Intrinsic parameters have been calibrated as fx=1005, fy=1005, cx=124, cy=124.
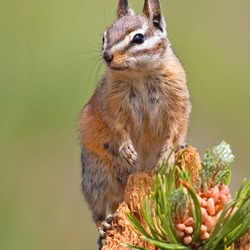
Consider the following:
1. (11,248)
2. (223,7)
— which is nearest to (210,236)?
(11,248)

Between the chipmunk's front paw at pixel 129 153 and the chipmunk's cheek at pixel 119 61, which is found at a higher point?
the chipmunk's cheek at pixel 119 61

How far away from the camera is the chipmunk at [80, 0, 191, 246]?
3.38 meters

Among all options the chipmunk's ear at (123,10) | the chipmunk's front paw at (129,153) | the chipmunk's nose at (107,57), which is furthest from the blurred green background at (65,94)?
the chipmunk's nose at (107,57)

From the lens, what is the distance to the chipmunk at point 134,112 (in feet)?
11.1

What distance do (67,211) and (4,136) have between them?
0.45m

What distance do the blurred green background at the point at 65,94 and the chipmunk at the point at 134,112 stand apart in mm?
616

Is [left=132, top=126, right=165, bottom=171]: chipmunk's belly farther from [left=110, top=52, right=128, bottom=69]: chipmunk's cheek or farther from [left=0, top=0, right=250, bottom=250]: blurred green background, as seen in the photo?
[left=0, top=0, right=250, bottom=250]: blurred green background

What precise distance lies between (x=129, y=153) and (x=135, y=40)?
0.38 metres

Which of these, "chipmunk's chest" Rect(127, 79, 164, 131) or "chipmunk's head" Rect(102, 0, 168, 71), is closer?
"chipmunk's head" Rect(102, 0, 168, 71)

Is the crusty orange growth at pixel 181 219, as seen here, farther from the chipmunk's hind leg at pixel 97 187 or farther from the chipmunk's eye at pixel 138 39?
the chipmunk's hind leg at pixel 97 187

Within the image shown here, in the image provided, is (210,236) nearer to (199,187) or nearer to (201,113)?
(199,187)

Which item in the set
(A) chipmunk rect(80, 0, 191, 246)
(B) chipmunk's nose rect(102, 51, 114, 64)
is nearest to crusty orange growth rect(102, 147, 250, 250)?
(B) chipmunk's nose rect(102, 51, 114, 64)

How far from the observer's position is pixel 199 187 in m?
1.91

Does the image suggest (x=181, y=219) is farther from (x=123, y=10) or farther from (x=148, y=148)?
(x=123, y=10)
